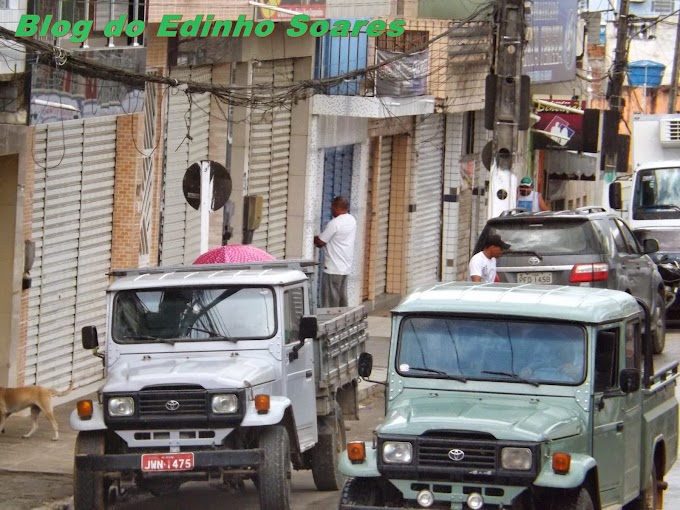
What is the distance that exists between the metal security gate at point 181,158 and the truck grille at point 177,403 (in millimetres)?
9327

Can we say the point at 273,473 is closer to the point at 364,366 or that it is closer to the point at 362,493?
the point at 364,366

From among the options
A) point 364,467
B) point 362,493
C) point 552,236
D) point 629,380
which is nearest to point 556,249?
point 552,236

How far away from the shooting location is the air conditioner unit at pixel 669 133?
30219 mm

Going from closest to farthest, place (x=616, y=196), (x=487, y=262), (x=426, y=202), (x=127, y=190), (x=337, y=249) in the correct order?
1. (x=487, y=262)
2. (x=127, y=190)
3. (x=337, y=249)
4. (x=616, y=196)
5. (x=426, y=202)

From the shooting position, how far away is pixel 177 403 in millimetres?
10812

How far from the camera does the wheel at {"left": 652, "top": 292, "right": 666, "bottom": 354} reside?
21.9m

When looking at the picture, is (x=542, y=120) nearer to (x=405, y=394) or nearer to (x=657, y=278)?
(x=657, y=278)

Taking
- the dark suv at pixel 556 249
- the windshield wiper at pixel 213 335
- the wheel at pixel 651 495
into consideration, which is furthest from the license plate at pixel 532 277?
the windshield wiper at pixel 213 335

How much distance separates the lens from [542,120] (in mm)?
38219

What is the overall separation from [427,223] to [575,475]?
22.1 meters

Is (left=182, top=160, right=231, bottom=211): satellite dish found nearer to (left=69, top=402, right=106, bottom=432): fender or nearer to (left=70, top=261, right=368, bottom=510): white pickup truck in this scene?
(left=70, top=261, right=368, bottom=510): white pickup truck

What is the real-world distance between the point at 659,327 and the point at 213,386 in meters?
12.7

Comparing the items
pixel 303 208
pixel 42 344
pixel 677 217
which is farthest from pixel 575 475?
pixel 677 217

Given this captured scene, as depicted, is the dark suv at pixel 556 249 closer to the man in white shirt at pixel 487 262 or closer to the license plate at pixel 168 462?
the man in white shirt at pixel 487 262
